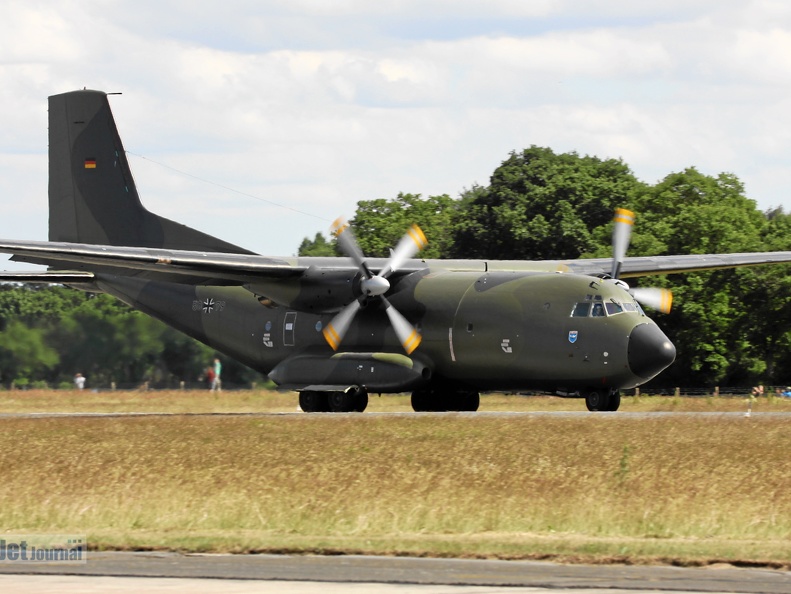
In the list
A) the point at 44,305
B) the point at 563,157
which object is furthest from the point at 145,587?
the point at 44,305

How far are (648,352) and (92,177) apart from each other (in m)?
18.8

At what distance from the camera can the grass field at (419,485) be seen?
50.5 feet

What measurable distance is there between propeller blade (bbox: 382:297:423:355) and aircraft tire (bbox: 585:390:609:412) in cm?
449

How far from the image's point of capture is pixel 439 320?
3189 cm

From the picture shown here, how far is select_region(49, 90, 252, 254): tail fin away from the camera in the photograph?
38844 mm

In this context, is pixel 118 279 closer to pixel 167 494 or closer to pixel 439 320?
pixel 439 320

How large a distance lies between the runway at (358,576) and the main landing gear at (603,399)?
700 inches

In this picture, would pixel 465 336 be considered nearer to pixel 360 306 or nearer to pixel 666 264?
pixel 360 306

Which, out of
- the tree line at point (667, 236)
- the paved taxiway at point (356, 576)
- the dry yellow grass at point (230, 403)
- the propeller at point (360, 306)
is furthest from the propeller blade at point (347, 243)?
→ the tree line at point (667, 236)

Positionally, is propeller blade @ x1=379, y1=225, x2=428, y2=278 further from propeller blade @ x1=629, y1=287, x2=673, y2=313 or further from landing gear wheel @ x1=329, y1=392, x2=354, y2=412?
propeller blade @ x1=629, y1=287, x2=673, y2=313

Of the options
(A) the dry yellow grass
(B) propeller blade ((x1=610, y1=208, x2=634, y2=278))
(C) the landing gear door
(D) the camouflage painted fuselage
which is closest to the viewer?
(D) the camouflage painted fuselage

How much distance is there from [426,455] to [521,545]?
24.9 feet

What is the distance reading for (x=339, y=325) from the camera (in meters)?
31.9

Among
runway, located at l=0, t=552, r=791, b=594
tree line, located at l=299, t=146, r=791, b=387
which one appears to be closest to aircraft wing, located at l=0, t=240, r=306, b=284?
runway, located at l=0, t=552, r=791, b=594
